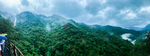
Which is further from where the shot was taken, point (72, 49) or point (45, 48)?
point (45, 48)

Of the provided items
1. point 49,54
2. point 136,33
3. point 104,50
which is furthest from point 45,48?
point 136,33

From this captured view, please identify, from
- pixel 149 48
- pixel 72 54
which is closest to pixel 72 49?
pixel 72 54

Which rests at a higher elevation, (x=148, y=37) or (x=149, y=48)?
(x=148, y=37)

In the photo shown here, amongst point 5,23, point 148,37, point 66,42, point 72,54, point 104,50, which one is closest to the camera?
point 148,37

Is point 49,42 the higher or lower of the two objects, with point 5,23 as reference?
lower

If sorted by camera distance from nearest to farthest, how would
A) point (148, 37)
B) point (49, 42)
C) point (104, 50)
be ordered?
1. point (148, 37)
2. point (104, 50)
3. point (49, 42)

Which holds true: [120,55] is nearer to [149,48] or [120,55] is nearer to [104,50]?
[104,50]

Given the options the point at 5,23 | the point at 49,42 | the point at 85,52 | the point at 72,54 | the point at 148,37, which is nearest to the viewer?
the point at 148,37

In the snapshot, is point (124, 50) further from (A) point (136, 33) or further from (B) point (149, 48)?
(B) point (149, 48)

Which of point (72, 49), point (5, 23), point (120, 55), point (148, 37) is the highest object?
point (5, 23)
